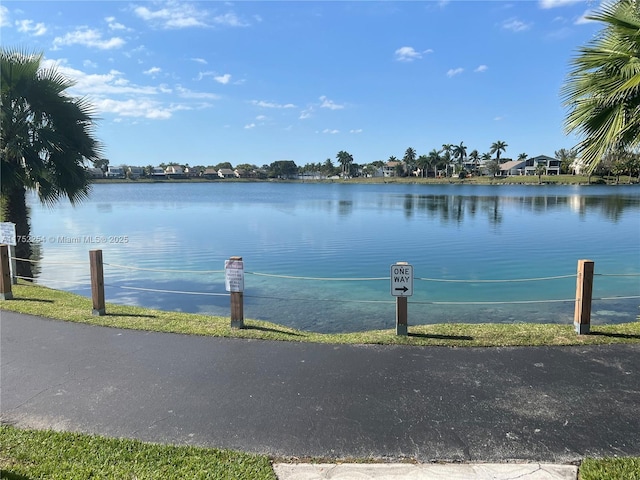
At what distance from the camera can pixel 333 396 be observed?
470 cm

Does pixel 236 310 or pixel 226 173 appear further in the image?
pixel 226 173

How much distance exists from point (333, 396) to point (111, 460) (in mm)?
2100

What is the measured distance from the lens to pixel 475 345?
20.4ft

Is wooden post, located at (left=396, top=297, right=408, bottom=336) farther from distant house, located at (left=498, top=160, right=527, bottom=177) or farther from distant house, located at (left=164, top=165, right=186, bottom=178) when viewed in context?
distant house, located at (left=164, top=165, right=186, bottom=178)

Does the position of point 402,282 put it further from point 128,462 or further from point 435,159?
point 435,159

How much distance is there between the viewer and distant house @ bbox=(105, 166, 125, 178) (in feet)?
499

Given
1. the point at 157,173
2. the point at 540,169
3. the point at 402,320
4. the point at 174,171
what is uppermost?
the point at 174,171

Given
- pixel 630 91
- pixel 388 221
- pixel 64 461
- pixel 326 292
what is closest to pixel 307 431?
pixel 64 461

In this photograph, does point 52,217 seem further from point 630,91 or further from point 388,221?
point 630,91

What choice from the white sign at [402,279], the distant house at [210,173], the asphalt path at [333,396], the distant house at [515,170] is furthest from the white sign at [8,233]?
the distant house at [210,173]

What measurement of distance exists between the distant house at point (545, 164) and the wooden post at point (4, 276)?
145m

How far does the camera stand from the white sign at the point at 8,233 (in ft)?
33.7

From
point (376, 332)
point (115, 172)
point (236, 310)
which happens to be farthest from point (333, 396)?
point (115, 172)

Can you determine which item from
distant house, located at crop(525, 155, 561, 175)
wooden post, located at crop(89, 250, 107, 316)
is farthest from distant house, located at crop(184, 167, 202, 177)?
wooden post, located at crop(89, 250, 107, 316)
